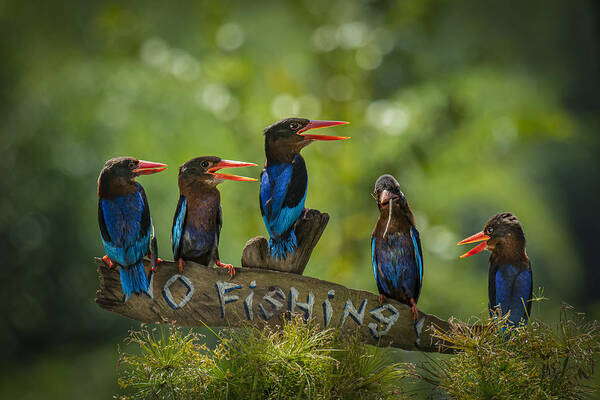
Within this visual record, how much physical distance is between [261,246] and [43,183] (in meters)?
2.54

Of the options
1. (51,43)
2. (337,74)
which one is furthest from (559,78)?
(51,43)

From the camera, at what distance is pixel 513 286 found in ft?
4.11

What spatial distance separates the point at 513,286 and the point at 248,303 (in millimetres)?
552

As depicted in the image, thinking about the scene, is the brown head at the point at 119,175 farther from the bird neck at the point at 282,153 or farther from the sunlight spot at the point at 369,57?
the sunlight spot at the point at 369,57

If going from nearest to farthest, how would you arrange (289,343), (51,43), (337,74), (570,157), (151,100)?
(289,343)
(151,100)
(337,74)
(51,43)
(570,157)

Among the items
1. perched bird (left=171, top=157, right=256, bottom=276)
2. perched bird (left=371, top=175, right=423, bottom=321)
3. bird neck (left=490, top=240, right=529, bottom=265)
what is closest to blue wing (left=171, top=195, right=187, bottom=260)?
perched bird (left=171, top=157, right=256, bottom=276)

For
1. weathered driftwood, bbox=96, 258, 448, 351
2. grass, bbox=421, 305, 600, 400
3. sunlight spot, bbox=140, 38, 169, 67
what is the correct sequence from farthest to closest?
1. sunlight spot, bbox=140, 38, 169, 67
2. weathered driftwood, bbox=96, 258, 448, 351
3. grass, bbox=421, 305, 600, 400

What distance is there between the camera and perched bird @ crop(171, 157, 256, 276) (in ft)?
4.14

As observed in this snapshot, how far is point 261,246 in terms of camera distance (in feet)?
4.20

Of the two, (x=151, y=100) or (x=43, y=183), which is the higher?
(x=151, y=100)

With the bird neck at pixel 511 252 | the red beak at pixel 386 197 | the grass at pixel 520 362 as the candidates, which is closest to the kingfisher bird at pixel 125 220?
the red beak at pixel 386 197

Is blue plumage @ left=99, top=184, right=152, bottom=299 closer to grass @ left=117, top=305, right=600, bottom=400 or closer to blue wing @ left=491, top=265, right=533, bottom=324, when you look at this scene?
grass @ left=117, top=305, right=600, bottom=400

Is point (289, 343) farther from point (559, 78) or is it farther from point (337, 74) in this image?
point (559, 78)

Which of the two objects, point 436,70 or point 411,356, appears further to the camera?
point 436,70
